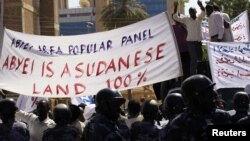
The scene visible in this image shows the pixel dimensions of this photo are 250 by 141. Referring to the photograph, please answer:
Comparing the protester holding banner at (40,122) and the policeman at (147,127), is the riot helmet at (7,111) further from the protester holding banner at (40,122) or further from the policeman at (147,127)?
the policeman at (147,127)

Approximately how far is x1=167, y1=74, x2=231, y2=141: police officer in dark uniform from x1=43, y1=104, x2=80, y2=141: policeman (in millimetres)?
2092

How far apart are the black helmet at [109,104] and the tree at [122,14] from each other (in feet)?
150

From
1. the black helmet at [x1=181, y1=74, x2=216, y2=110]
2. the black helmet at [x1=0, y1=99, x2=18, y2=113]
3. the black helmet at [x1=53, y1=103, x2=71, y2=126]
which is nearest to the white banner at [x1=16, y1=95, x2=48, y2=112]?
the black helmet at [x1=0, y1=99, x2=18, y2=113]

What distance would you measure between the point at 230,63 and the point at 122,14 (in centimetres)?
4301

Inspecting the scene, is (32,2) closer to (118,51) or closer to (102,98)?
(118,51)

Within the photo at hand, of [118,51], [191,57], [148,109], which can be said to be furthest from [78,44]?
[148,109]

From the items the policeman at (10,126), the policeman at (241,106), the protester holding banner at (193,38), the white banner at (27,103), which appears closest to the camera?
the policeman at (241,106)

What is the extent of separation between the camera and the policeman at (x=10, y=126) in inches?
257

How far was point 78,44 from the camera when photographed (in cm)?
928

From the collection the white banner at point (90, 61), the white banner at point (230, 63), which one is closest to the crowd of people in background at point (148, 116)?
the white banner at point (230, 63)

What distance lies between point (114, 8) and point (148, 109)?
4775 centimetres

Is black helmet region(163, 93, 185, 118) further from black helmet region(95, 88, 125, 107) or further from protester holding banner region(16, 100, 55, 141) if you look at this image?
protester holding banner region(16, 100, 55, 141)

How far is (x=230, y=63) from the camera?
380 inches

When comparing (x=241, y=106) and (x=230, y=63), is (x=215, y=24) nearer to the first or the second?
(x=230, y=63)
